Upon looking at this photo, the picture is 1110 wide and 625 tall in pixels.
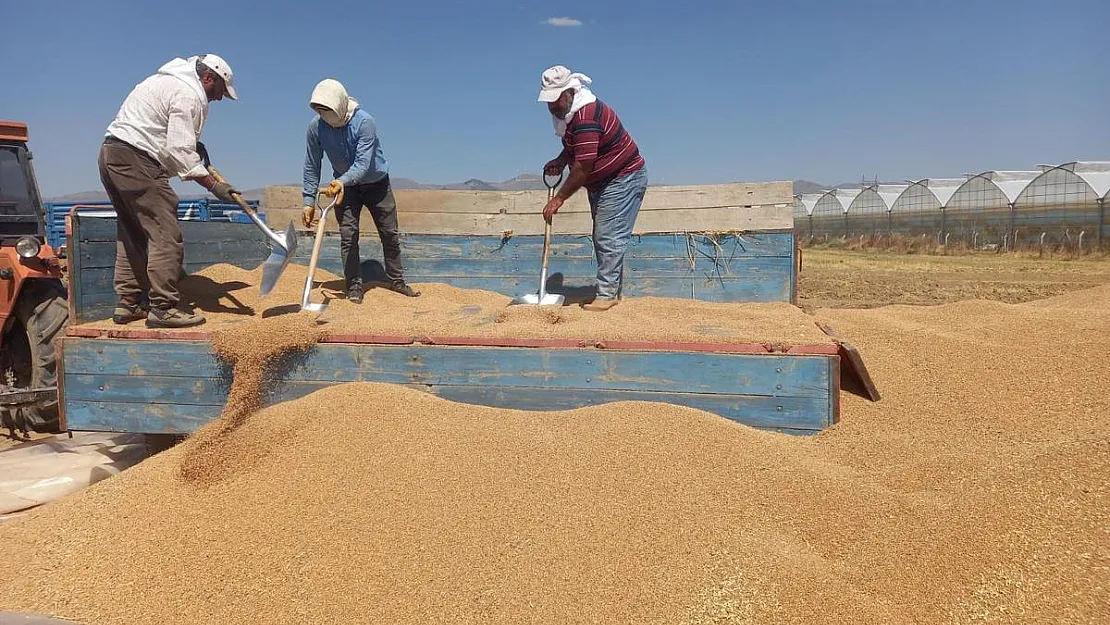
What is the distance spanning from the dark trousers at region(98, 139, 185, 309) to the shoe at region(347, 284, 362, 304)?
1.02 meters

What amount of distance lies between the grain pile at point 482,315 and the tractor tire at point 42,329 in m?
1.20

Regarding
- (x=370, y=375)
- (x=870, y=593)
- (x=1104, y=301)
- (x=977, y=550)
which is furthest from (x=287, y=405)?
(x=1104, y=301)

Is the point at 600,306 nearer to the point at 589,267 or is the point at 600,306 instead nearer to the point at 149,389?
the point at 589,267

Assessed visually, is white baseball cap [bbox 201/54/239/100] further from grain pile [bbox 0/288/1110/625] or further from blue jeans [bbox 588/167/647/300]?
blue jeans [bbox 588/167/647/300]

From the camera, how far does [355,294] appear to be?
175 inches

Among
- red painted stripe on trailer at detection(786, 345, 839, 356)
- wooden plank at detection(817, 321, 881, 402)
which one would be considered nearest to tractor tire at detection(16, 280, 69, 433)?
red painted stripe on trailer at detection(786, 345, 839, 356)

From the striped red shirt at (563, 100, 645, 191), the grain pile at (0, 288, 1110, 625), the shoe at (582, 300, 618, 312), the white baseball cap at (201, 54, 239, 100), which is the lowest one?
the grain pile at (0, 288, 1110, 625)

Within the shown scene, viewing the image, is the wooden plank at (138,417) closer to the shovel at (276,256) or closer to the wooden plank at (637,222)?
the shovel at (276,256)

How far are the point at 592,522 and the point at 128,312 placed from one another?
9.26ft

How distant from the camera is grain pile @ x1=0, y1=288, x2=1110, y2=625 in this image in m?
2.05

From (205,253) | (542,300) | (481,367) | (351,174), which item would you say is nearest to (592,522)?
(481,367)

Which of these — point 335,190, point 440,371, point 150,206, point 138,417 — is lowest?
point 138,417

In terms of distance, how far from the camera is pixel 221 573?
2359 mm

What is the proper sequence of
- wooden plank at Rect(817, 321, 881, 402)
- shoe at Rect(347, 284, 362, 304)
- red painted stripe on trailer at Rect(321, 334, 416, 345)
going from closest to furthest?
wooden plank at Rect(817, 321, 881, 402)
red painted stripe on trailer at Rect(321, 334, 416, 345)
shoe at Rect(347, 284, 362, 304)
